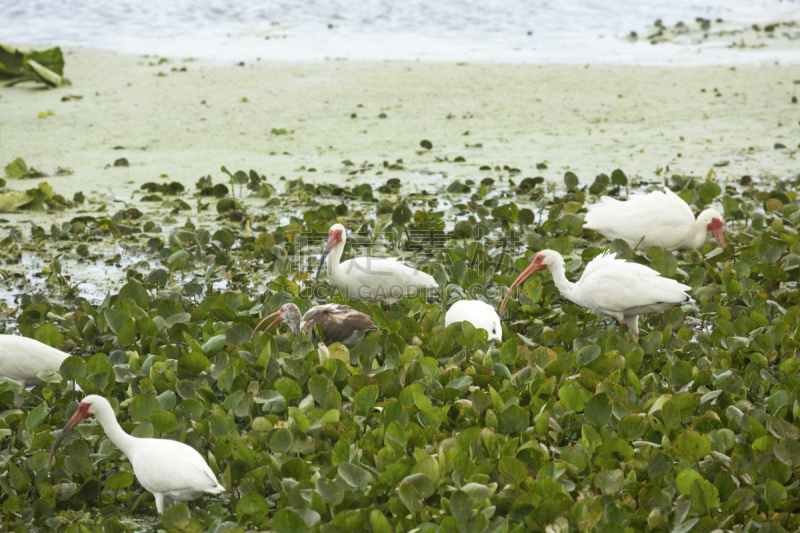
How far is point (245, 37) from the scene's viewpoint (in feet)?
45.3

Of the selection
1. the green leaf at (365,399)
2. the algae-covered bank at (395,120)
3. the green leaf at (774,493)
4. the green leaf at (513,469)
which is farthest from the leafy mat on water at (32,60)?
the green leaf at (774,493)

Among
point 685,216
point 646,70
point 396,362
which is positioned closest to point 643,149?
point 685,216

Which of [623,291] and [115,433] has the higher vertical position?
[623,291]

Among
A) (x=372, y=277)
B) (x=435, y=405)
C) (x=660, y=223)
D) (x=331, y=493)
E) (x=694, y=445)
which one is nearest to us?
(x=331, y=493)

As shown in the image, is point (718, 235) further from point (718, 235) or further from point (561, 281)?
point (561, 281)

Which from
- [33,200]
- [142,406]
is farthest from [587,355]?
[33,200]

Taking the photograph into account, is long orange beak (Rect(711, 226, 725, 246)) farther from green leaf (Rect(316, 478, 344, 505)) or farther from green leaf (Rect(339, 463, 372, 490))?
green leaf (Rect(316, 478, 344, 505))

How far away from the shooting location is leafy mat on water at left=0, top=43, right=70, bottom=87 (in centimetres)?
981

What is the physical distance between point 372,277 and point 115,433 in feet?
6.65

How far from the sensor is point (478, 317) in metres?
3.69

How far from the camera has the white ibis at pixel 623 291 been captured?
3879mm

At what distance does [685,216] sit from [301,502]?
3.55 m

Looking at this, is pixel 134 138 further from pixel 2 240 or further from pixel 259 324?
pixel 259 324

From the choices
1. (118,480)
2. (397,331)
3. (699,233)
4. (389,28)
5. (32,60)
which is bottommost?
(118,480)
